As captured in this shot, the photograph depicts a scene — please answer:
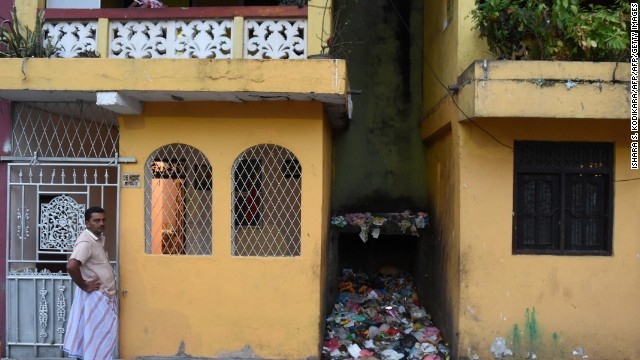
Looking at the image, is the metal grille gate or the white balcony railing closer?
the white balcony railing

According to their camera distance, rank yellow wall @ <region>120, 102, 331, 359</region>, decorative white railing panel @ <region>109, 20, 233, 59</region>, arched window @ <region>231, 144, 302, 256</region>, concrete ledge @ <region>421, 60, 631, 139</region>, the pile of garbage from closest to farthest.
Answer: concrete ledge @ <region>421, 60, 631, 139</region>, decorative white railing panel @ <region>109, 20, 233, 59</region>, yellow wall @ <region>120, 102, 331, 359</region>, the pile of garbage, arched window @ <region>231, 144, 302, 256</region>

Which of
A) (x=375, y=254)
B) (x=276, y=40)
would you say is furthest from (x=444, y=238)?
(x=276, y=40)

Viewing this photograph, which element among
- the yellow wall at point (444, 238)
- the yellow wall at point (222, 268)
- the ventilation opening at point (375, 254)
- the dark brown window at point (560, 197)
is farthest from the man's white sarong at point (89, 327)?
the ventilation opening at point (375, 254)

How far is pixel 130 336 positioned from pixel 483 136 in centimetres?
478

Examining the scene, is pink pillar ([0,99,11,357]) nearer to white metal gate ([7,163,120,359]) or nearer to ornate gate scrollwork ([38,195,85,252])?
white metal gate ([7,163,120,359])

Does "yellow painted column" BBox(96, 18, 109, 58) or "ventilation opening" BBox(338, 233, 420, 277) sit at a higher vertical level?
"yellow painted column" BBox(96, 18, 109, 58)

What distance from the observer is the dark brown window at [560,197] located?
6000mm

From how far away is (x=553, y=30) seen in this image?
5.60 m

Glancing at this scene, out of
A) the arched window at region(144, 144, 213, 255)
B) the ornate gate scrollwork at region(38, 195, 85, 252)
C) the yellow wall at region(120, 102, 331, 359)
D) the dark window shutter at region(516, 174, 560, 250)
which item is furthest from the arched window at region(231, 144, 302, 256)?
the dark window shutter at region(516, 174, 560, 250)

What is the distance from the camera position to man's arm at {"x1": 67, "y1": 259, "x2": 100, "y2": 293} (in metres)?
4.69

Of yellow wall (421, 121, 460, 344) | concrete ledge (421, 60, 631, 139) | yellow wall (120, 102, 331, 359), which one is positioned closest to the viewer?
concrete ledge (421, 60, 631, 139)

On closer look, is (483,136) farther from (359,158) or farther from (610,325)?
(359,158)

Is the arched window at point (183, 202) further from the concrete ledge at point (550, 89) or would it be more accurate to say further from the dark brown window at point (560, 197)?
the dark brown window at point (560, 197)

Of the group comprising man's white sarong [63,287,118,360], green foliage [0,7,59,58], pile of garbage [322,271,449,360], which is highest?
green foliage [0,7,59,58]
